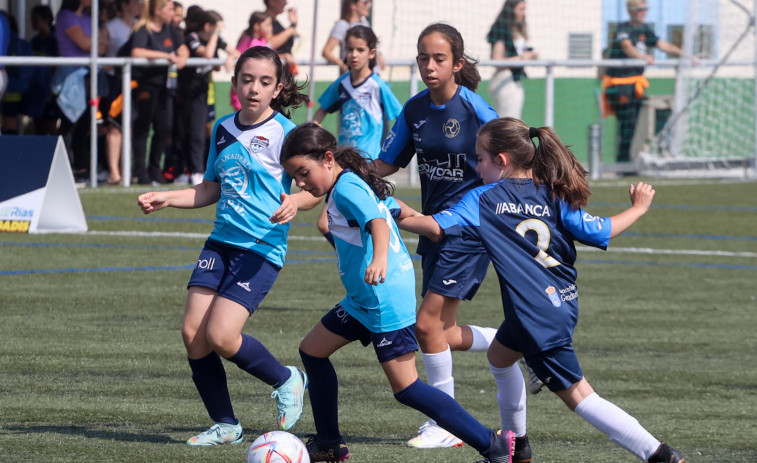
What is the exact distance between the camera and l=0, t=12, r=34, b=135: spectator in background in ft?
52.3

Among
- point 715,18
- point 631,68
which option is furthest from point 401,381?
point 715,18

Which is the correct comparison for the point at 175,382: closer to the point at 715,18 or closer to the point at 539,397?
the point at 539,397

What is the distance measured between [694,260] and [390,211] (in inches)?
300

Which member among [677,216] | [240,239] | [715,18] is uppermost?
[715,18]

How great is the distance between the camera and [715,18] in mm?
22859

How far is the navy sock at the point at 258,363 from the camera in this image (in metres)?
5.75

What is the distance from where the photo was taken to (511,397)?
5.46m

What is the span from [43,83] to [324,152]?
1179 centimetres

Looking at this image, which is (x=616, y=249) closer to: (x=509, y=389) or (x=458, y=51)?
(x=458, y=51)

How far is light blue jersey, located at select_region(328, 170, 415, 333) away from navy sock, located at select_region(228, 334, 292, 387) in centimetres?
A: 74

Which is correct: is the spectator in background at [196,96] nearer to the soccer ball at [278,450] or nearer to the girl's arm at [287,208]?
the girl's arm at [287,208]

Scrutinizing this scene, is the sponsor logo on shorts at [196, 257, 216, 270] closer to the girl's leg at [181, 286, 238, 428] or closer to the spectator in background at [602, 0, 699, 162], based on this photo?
the girl's leg at [181, 286, 238, 428]

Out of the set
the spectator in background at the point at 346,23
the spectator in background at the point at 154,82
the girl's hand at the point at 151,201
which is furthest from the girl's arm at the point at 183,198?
the spectator in background at the point at 154,82

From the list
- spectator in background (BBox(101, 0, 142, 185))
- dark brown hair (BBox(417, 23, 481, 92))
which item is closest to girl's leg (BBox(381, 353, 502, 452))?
dark brown hair (BBox(417, 23, 481, 92))
